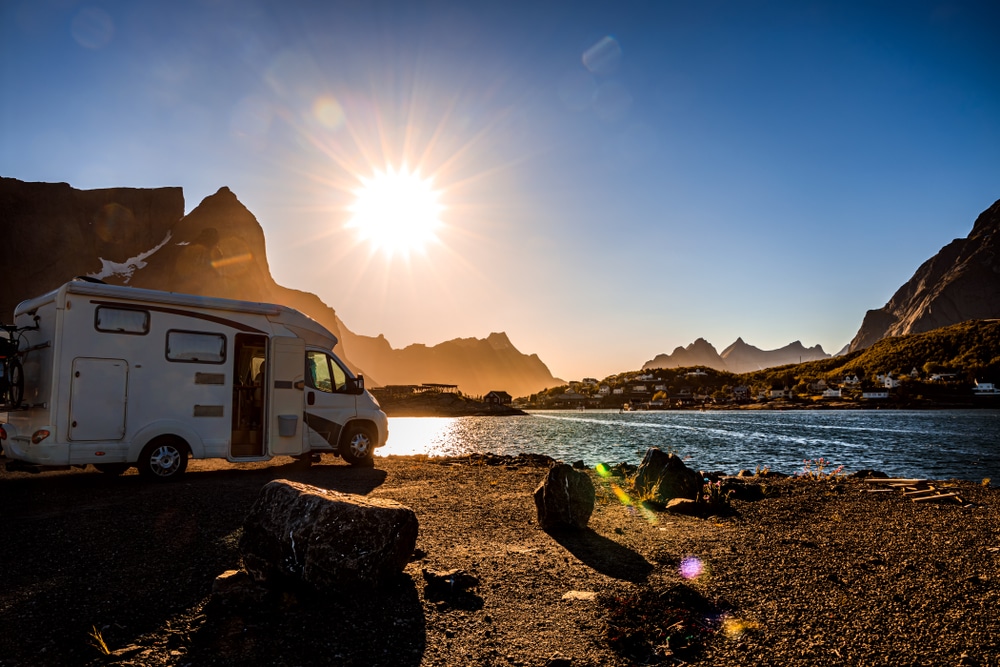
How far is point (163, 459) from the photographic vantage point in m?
12.4

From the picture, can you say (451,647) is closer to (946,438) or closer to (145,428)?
(145,428)

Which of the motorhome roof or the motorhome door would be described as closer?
the motorhome door

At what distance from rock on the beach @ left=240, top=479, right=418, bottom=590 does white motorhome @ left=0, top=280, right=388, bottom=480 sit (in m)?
7.92

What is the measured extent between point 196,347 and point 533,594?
10.7 meters

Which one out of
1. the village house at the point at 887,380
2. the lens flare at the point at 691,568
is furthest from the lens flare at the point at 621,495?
the village house at the point at 887,380

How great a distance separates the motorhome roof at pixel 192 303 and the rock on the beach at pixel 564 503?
801cm

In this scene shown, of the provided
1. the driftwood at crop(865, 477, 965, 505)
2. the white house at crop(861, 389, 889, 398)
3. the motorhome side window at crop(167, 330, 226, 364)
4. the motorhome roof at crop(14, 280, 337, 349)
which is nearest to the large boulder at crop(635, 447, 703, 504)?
the driftwood at crop(865, 477, 965, 505)

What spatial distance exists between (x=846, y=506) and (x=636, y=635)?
9724mm

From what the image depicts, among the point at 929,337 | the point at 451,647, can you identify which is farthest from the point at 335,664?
the point at 929,337

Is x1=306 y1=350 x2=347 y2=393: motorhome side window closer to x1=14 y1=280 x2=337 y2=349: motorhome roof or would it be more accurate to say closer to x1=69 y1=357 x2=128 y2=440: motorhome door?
x1=14 y1=280 x2=337 y2=349: motorhome roof

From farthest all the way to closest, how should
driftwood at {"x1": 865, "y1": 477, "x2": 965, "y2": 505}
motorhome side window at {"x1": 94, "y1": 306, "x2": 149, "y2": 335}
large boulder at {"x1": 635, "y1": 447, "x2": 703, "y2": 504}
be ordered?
driftwood at {"x1": 865, "y1": 477, "x2": 965, "y2": 505} → large boulder at {"x1": 635, "y1": 447, "x2": 703, "y2": 504} → motorhome side window at {"x1": 94, "y1": 306, "x2": 149, "y2": 335}

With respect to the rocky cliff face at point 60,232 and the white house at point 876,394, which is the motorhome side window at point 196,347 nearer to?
the rocky cliff face at point 60,232

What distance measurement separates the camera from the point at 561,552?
25.8 feet

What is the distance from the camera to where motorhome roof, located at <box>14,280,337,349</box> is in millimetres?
11477
